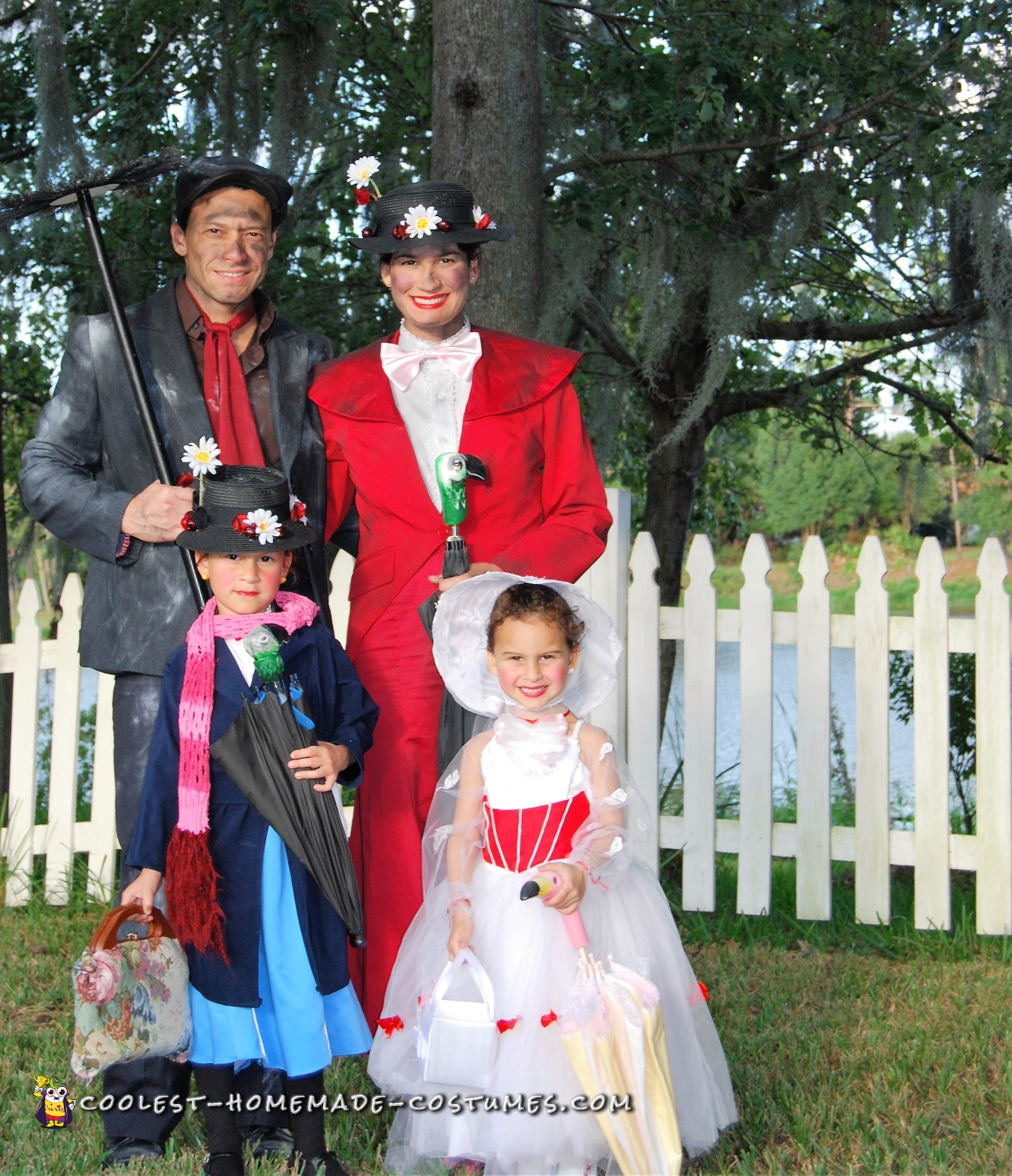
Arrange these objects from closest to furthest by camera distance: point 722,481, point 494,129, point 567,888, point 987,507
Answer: point 567,888 → point 494,129 → point 722,481 → point 987,507

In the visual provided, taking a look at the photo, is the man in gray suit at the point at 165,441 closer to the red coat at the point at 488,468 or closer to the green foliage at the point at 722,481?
the red coat at the point at 488,468

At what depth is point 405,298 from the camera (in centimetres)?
305

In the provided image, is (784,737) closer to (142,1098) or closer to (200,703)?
(142,1098)

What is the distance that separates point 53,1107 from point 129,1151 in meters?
0.24

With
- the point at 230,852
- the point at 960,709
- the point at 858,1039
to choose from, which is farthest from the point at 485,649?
the point at 960,709

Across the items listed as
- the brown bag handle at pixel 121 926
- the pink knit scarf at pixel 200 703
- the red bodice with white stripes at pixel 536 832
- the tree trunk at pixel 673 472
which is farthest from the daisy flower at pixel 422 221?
the tree trunk at pixel 673 472

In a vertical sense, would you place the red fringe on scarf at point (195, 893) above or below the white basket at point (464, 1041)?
above

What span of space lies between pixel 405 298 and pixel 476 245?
218 mm

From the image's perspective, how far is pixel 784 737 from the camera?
34.7 ft

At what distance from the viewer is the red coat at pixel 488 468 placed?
3.10m

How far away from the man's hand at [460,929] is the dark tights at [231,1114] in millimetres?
414

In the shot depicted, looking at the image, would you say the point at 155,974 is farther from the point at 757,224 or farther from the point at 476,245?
the point at 757,224

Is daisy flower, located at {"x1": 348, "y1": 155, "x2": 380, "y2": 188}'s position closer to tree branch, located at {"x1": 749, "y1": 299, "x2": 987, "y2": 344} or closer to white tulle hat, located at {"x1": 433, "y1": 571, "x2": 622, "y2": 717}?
white tulle hat, located at {"x1": 433, "y1": 571, "x2": 622, "y2": 717}

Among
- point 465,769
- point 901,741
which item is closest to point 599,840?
point 465,769
